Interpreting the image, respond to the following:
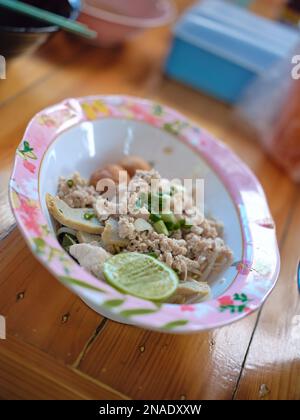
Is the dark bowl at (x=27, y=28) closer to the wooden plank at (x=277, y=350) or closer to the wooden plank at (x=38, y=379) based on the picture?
the wooden plank at (x=38, y=379)

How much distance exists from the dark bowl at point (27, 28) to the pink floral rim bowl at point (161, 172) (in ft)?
0.49

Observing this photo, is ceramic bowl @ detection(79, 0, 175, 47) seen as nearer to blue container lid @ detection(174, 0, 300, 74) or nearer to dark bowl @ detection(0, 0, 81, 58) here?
blue container lid @ detection(174, 0, 300, 74)

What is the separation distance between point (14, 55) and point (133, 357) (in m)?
0.66

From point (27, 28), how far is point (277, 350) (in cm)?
83

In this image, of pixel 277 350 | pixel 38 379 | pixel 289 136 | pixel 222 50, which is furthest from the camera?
pixel 222 50

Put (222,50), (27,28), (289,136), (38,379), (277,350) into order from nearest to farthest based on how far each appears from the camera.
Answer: (38,379), (277,350), (27,28), (289,136), (222,50)

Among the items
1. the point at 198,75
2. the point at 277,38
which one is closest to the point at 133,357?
the point at 198,75

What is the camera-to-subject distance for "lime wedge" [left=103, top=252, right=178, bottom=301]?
62cm

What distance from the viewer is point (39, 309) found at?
65 centimetres

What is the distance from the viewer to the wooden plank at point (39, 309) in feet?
2.03

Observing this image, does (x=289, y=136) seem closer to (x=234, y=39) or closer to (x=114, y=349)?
(x=234, y=39)

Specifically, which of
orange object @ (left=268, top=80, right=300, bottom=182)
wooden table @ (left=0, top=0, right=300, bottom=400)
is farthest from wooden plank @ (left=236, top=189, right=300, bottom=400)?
orange object @ (left=268, top=80, right=300, bottom=182)

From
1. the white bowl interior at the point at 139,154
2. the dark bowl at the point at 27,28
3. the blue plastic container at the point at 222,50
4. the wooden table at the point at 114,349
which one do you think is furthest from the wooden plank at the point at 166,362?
the blue plastic container at the point at 222,50

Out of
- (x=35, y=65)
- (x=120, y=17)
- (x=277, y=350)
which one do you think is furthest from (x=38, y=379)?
(x=120, y=17)
